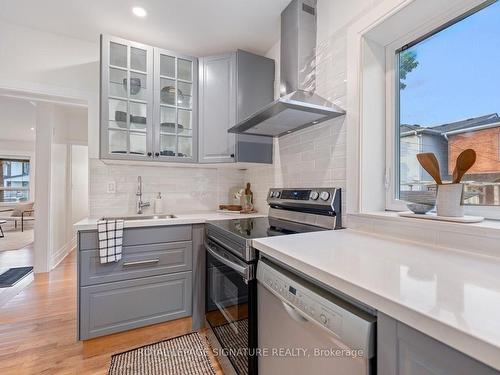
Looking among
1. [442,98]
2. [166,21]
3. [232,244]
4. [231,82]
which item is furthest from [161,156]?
[442,98]

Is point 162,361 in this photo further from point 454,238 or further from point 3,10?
point 3,10

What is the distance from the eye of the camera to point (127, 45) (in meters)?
1.99

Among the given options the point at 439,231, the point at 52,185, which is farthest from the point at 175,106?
the point at 52,185

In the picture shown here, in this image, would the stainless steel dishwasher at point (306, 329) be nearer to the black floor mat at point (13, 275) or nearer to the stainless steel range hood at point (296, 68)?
the stainless steel range hood at point (296, 68)

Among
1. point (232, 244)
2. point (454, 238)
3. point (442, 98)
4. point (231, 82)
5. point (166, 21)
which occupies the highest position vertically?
point (166, 21)

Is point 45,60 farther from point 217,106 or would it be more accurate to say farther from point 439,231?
point 439,231

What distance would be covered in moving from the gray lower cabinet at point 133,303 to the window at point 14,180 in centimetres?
812

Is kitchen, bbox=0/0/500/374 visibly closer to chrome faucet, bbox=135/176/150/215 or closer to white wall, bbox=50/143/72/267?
chrome faucet, bbox=135/176/150/215

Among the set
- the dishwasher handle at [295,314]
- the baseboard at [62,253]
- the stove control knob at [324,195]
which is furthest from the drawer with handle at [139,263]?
the baseboard at [62,253]

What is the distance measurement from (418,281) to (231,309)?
3.35ft

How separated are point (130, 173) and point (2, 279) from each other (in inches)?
85.4

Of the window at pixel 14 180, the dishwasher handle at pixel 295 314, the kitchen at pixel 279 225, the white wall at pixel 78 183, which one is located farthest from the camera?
the window at pixel 14 180

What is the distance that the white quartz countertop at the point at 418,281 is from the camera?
42 cm

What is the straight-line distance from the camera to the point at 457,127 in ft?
3.78
